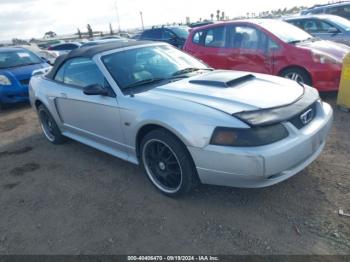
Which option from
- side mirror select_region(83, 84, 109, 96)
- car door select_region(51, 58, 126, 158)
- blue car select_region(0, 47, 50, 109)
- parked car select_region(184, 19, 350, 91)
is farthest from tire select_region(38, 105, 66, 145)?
parked car select_region(184, 19, 350, 91)

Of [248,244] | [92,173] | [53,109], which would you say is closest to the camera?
[248,244]

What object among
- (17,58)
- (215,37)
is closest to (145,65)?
(215,37)

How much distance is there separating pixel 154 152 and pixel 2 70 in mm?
6498

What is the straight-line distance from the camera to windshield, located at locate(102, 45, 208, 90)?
3682mm

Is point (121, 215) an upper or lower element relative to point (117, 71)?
lower

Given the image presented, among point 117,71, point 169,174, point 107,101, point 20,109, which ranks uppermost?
point 117,71

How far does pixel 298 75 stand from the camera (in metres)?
6.00

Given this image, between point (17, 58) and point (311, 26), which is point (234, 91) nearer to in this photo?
point (311, 26)

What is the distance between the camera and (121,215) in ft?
10.4

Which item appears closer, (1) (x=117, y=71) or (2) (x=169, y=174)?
(2) (x=169, y=174)

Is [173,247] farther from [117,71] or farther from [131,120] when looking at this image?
[117,71]

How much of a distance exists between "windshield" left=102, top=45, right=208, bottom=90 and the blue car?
5079 mm

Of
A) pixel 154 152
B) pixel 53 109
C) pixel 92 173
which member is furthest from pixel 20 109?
pixel 154 152

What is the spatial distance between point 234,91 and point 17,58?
7.58 meters
